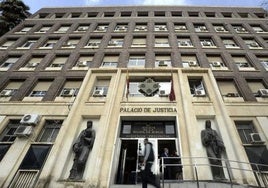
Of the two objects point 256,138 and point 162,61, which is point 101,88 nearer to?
point 162,61

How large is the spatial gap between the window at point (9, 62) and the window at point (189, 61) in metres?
14.2

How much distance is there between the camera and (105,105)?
39.8ft

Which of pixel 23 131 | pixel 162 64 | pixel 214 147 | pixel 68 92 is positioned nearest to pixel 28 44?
pixel 68 92

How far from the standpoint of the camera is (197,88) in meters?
13.6

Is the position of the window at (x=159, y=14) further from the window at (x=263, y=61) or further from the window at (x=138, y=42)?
the window at (x=263, y=61)

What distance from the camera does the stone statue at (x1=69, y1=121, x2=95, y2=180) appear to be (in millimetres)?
9461

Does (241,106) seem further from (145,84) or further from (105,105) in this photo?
(105,105)

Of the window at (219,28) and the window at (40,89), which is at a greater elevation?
the window at (219,28)

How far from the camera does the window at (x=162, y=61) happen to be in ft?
50.5

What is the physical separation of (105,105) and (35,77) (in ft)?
21.4

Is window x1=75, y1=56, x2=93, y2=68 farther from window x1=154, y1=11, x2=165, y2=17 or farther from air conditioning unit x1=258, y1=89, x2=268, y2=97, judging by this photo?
air conditioning unit x1=258, y1=89, x2=268, y2=97

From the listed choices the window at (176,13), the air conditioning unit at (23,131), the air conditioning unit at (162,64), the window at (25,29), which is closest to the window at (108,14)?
the window at (176,13)

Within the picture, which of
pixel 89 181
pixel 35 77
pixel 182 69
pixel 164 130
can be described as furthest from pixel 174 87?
pixel 35 77

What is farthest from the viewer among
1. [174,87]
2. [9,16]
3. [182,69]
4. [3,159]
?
[9,16]
